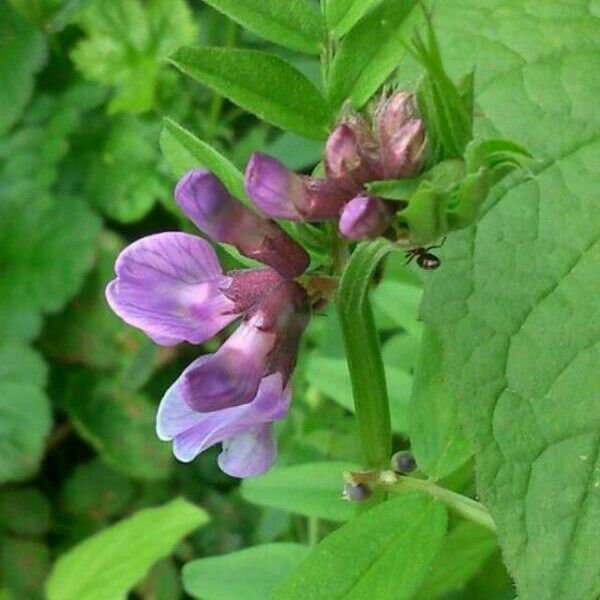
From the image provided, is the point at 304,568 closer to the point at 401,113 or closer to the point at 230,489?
the point at 401,113

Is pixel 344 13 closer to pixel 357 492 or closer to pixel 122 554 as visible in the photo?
pixel 357 492

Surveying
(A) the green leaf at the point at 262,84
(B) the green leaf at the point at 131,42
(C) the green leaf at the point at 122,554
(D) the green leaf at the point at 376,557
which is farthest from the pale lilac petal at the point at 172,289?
(B) the green leaf at the point at 131,42

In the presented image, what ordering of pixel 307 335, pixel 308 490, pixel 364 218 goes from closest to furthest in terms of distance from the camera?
1. pixel 364 218
2. pixel 308 490
3. pixel 307 335

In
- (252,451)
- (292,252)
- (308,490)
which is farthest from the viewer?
(308,490)

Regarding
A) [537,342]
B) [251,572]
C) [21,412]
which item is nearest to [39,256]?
[21,412]

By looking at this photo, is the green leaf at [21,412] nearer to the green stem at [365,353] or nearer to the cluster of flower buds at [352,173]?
the green stem at [365,353]

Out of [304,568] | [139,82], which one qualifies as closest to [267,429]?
[304,568]
